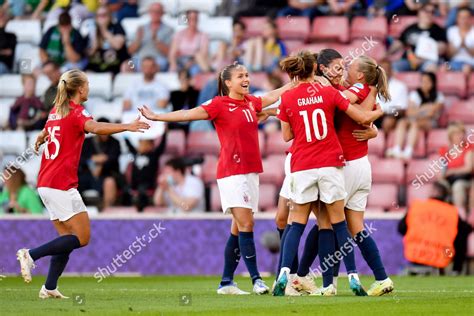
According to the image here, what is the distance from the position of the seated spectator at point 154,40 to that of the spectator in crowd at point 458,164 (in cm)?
506

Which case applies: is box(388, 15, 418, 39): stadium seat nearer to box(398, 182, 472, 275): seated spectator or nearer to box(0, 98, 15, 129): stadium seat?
box(398, 182, 472, 275): seated spectator

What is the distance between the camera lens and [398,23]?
778 inches

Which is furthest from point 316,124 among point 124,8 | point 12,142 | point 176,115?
point 124,8

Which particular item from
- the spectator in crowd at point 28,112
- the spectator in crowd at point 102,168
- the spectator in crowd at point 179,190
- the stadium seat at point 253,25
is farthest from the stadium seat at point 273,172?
the spectator in crowd at point 28,112

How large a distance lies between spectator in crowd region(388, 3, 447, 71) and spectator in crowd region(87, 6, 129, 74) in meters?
4.41

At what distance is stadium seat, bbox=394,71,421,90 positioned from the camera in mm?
19016

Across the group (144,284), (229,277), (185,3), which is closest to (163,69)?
(185,3)

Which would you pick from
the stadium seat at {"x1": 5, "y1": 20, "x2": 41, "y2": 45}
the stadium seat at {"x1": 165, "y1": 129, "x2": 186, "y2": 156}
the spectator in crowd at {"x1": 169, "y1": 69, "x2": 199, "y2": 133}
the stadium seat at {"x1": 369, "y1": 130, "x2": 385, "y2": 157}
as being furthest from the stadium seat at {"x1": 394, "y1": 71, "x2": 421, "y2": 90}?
the stadium seat at {"x1": 5, "y1": 20, "x2": 41, "y2": 45}

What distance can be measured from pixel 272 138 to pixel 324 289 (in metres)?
7.56

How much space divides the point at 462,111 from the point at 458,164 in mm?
1656

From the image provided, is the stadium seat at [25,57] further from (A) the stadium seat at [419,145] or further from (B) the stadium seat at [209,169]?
(A) the stadium seat at [419,145]

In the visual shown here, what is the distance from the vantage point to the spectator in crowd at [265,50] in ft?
63.8

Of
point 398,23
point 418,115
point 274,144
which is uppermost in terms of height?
point 398,23

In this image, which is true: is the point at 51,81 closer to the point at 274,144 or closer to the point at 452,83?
the point at 274,144
